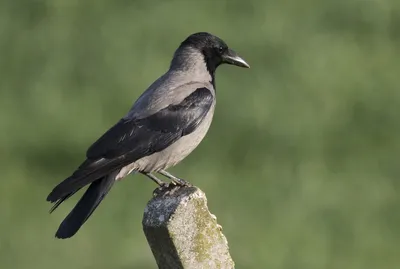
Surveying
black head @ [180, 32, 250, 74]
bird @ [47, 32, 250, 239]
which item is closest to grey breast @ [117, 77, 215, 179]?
bird @ [47, 32, 250, 239]

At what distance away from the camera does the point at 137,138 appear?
21.1ft

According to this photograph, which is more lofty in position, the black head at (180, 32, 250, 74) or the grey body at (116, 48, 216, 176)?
the black head at (180, 32, 250, 74)

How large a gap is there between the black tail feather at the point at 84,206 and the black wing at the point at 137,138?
0.11m

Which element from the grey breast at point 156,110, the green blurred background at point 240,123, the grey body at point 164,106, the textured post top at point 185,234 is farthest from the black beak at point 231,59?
the textured post top at point 185,234

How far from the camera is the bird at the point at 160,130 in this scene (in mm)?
5898

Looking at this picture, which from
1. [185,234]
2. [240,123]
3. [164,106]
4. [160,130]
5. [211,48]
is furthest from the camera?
[240,123]

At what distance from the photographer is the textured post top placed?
435 centimetres

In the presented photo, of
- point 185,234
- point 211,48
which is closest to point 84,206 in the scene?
point 185,234

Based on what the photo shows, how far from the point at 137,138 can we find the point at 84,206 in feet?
2.66

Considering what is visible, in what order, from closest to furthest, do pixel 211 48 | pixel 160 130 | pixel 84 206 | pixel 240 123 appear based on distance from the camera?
1. pixel 84 206
2. pixel 160 130
3. pixel 211 48
4. pixel 240 123

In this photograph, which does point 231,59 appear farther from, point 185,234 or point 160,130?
point 185,234

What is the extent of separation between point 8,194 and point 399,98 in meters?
4.55

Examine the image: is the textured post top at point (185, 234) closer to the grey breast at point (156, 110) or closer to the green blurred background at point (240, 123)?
the grey breast at point (156, 110)

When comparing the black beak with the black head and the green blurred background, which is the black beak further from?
the green blurred background
